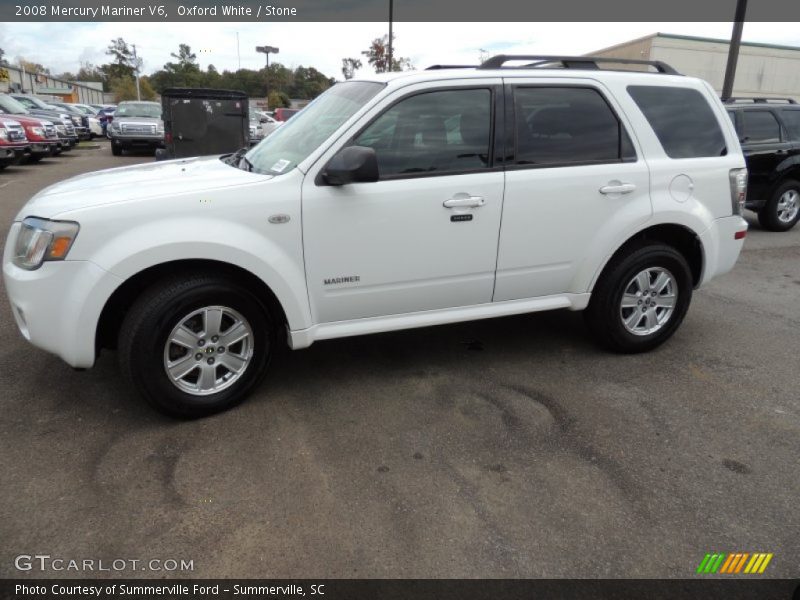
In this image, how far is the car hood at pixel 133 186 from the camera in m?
3.13

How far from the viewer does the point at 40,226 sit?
305cm

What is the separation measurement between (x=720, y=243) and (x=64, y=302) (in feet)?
14.3

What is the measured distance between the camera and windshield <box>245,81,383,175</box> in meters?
3.54

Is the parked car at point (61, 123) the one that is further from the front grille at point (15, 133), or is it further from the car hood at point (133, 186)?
the car hood at point (133, 186)

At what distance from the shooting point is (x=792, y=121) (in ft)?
29.9

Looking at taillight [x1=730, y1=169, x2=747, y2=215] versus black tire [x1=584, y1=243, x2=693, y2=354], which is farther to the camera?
taillight [x1=730, y1=169, x2=747, y2=215]

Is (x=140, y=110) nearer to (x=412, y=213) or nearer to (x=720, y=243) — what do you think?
(x=412, y=213)

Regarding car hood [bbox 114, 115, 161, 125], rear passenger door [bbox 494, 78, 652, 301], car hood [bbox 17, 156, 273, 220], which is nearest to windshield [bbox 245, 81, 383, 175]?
car hood [bbox 17, 156, 273, 220]

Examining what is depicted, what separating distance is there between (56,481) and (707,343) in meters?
4.50

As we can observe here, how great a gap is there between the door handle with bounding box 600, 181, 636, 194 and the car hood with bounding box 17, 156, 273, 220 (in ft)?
7.18

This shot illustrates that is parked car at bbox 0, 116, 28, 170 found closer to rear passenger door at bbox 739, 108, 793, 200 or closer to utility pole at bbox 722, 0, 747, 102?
rear passenger door at bbox 739, 108, 793, 200

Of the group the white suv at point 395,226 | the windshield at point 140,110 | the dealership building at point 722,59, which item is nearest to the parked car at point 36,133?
the windshield at point 140,110

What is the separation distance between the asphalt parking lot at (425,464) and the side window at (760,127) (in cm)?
559

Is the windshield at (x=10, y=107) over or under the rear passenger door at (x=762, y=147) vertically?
over
